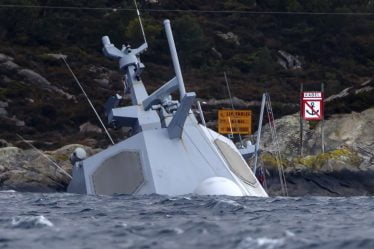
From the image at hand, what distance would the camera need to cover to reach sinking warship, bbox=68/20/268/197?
985 inches

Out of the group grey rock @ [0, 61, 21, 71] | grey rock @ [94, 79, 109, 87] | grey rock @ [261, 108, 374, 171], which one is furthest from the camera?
grey rock @ [0, 61, 21, 71]

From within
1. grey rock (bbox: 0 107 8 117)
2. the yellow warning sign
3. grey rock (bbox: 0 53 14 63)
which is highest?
grey rock (bbox: 0 53 14 63)

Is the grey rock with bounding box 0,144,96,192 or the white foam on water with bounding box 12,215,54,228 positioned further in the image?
the grey rock with bounding box 0,144,96,192

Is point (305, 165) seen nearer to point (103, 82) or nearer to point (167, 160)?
point (167, 160)

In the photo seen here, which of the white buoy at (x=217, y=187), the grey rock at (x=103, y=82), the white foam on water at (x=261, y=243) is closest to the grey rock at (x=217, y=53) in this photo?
the grey rock at (x=103, y=82)

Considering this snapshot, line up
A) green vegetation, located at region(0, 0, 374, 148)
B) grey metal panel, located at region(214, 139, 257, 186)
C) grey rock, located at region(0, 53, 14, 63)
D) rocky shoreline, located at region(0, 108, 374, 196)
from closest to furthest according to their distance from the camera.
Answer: grey metal panel, located at region(214, 139, 257, 186)
rocky shoreline, located at region(0, 108, 374, 196)
green vegetation, located at region(0, 0, 374, 148)
grey rock, located at region(0, 53, 14, 63)

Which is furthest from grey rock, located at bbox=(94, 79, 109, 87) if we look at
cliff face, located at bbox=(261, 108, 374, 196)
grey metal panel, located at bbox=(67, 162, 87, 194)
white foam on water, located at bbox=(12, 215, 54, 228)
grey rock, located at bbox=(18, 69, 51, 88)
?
white foam on water, located at bbox=(12, 215, 54, 228)

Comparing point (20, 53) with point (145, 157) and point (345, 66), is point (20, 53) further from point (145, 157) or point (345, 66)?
point (145, 157)

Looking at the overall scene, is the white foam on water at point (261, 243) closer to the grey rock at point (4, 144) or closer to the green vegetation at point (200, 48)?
the grey rock at point (4, 144)

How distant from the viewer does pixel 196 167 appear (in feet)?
83.4

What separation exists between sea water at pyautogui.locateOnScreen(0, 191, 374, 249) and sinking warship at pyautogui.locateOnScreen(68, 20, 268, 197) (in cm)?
136

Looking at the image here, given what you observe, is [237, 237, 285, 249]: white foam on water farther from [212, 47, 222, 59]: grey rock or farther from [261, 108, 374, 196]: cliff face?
[212, 47, 222, 59]: grey rock

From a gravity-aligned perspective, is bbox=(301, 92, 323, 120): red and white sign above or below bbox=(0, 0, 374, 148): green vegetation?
below

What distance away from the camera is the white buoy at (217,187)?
79.8 ft
